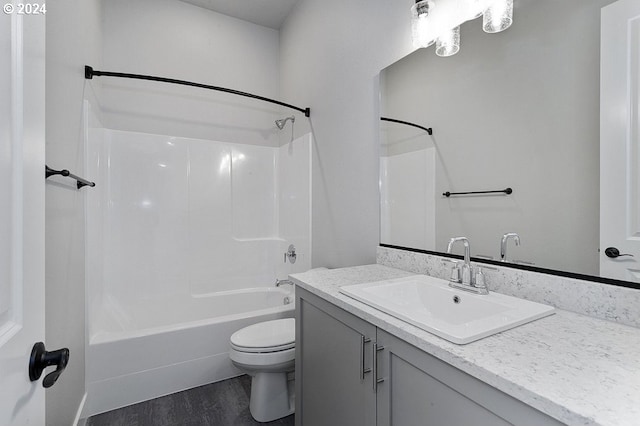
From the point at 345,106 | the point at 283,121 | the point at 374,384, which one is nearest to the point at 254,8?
the point at 283,121

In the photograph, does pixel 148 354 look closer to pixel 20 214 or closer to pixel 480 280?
pixel 20 214

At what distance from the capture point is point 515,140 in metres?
1.09

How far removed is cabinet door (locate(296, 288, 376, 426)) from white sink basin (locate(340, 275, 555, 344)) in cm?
13

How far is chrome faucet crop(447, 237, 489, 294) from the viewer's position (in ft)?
3.57

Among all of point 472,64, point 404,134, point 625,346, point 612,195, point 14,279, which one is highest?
point 472,64

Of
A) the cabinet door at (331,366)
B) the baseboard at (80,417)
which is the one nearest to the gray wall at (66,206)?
the baseboard at (80,417)

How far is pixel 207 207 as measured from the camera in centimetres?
279

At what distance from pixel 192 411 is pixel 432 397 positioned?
64.5 inches

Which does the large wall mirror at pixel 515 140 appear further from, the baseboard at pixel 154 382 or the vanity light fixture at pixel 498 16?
the baseboard at pixel 154 382

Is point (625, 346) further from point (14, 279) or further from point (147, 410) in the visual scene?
point (147, 410)

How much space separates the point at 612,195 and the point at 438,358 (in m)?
0.70

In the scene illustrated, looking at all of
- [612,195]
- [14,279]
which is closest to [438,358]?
[612,195]

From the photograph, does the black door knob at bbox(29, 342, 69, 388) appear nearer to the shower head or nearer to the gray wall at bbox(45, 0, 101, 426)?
the gray wall at bbox(45, 0, 101, 426)

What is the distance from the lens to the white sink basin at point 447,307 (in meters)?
0.77
